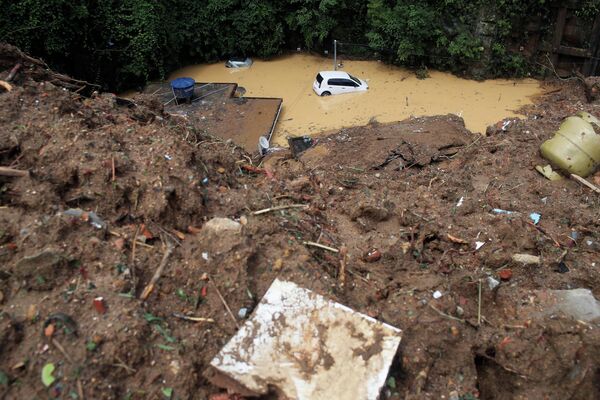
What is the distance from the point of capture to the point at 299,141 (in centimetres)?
1030

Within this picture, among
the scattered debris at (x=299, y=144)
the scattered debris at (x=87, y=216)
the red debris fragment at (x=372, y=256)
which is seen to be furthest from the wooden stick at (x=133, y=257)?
the scattered debris at (x=299, y=144)

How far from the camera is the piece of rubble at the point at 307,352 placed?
2.97 meters

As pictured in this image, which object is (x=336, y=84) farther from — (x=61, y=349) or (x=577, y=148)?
(x=61, y=349)

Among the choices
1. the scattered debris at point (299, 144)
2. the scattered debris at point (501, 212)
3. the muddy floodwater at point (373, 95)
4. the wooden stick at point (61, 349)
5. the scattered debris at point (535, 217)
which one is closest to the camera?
the wooden stick at point (61, 349)

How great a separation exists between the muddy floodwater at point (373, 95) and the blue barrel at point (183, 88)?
194 centimetres

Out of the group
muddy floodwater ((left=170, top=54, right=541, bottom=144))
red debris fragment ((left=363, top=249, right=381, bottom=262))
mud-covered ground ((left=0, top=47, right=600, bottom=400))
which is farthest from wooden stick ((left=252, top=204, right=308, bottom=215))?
muddy floodwater ((left=170, top=54, right=541, bottom=144))

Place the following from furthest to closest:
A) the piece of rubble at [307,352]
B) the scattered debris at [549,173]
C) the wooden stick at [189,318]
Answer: the scattered debris at [549,173]
the wooden stick at [189,318]
the piece of rubble at [307,352]

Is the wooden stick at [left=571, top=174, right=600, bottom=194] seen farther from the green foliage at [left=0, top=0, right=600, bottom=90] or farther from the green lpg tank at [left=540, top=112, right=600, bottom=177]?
the green foliage at [left=0, top=0, right=600, bottom=90]

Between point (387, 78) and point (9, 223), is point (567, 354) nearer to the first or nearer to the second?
point (9, 223)

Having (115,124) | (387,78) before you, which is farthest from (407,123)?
(115,124)

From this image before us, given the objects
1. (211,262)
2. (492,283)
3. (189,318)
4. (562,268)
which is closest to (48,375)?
(189,318)

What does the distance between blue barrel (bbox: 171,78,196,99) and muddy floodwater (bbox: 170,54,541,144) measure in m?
1.94

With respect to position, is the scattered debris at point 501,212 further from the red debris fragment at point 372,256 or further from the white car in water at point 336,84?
the white car in water at point 336,84

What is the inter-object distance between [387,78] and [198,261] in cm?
1159
